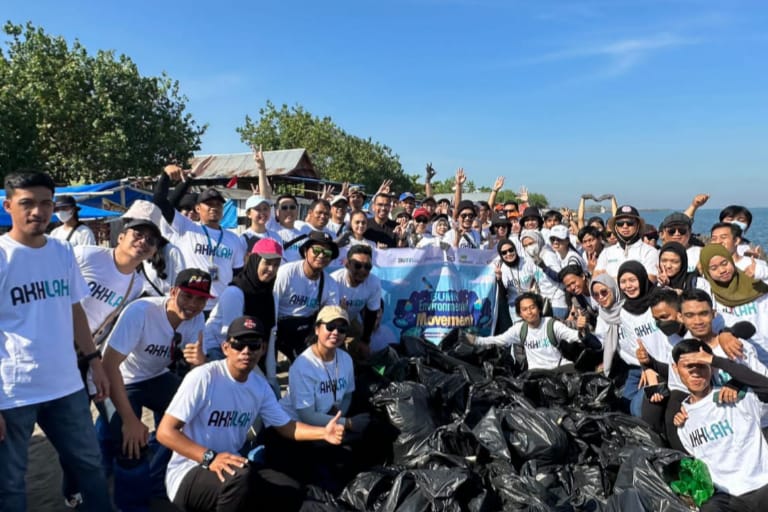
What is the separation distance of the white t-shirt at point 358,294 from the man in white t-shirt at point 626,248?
2268mm

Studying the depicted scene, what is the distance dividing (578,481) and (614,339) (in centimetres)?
165

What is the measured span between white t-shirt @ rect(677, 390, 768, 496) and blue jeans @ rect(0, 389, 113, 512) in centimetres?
339

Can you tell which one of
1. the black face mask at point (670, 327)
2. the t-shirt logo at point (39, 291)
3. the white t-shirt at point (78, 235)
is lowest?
the black face mask at point (670, 327)

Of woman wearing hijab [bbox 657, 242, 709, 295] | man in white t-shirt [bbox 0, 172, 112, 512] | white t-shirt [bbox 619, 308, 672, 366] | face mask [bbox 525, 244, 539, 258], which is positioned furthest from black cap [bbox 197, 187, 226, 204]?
woman wearing hijab [bbox 657, 242, 709, 295]

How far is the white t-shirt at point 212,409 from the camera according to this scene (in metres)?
2.70

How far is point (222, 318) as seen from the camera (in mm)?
3801

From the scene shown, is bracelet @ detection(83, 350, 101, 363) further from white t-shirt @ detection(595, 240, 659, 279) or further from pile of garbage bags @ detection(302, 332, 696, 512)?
white t-shirt @ detection(595, 240, 659, 279)

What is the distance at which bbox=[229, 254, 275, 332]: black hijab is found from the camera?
3.98m

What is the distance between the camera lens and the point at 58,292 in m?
2.52

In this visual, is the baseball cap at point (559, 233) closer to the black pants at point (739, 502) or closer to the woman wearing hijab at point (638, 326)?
the woman wearing hijab at point (638, 326)

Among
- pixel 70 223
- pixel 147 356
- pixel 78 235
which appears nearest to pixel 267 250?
pixel 147 356

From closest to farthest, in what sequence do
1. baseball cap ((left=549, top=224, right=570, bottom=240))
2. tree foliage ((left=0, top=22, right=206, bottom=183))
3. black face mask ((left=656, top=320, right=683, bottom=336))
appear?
black face mask ((left=656, top=320, right=683, bottom=336)), baseball cap ((left=549, top=224, right=570, bottom=240)), tree foliage ((left=0, top=22, right=206, bottom=183))

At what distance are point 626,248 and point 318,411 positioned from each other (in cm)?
365

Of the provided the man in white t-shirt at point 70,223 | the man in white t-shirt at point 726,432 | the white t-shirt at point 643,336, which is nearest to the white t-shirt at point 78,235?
the man in white t-shirt at point 70,223
